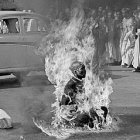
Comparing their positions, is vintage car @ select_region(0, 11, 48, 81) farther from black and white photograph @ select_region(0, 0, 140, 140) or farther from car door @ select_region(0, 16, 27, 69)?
black and white photograph @ select_region(0, 0, 140, 140)

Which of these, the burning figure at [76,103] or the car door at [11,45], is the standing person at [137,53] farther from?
the burning figure at [76,103]

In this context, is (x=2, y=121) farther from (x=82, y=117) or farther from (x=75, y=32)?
(x=75, y=32)

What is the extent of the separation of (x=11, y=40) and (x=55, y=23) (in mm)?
4369

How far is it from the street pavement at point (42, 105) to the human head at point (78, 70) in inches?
33.4

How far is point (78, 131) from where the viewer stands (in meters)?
5.95

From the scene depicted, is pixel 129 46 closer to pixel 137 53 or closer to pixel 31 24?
pixel 137 53

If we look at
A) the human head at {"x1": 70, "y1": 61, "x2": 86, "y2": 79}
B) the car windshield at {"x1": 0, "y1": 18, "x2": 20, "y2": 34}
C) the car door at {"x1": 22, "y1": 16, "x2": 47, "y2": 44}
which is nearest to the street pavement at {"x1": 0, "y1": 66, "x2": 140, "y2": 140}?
the human head at {"x1": 70, "y1": 61, "x2": 86, "y2": 79}

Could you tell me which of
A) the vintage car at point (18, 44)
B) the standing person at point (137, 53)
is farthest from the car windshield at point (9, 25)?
the standing person at point (137, 53)

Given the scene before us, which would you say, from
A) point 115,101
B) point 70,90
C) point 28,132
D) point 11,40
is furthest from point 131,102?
point 11,40

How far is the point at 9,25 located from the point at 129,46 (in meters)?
5.31

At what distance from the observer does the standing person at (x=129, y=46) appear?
14.8 metres

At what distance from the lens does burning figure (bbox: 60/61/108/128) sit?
611cm

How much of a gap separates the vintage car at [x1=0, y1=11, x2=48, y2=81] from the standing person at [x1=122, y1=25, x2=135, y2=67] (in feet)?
15.8

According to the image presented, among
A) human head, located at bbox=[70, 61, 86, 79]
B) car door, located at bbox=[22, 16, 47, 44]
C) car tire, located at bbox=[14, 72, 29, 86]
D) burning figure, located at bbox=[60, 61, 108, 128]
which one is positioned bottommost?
car tire, located at bbox=[14, 72, 29, 86]
